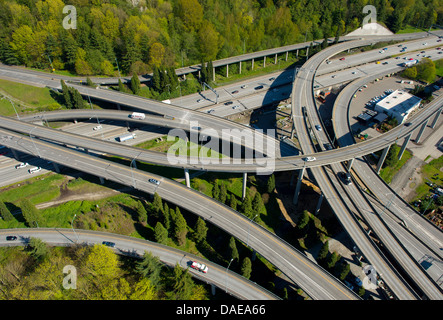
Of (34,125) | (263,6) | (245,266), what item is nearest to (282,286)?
(245,266)

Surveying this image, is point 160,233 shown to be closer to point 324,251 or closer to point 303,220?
point 303,220

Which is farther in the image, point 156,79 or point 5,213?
point 156,79

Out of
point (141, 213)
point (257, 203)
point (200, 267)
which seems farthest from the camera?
point (257, 203)

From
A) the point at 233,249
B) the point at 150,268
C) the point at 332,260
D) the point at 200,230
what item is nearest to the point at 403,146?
the point at 332,260

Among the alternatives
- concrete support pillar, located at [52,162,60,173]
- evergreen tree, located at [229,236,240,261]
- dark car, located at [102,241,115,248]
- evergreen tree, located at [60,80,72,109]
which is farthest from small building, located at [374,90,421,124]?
evergreen tree, located at [60,80,72,109]

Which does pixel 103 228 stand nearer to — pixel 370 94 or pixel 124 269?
pixel 124 269

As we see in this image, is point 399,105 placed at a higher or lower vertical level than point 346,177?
higher

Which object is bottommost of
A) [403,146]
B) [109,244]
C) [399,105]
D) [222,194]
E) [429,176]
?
[429,176]
